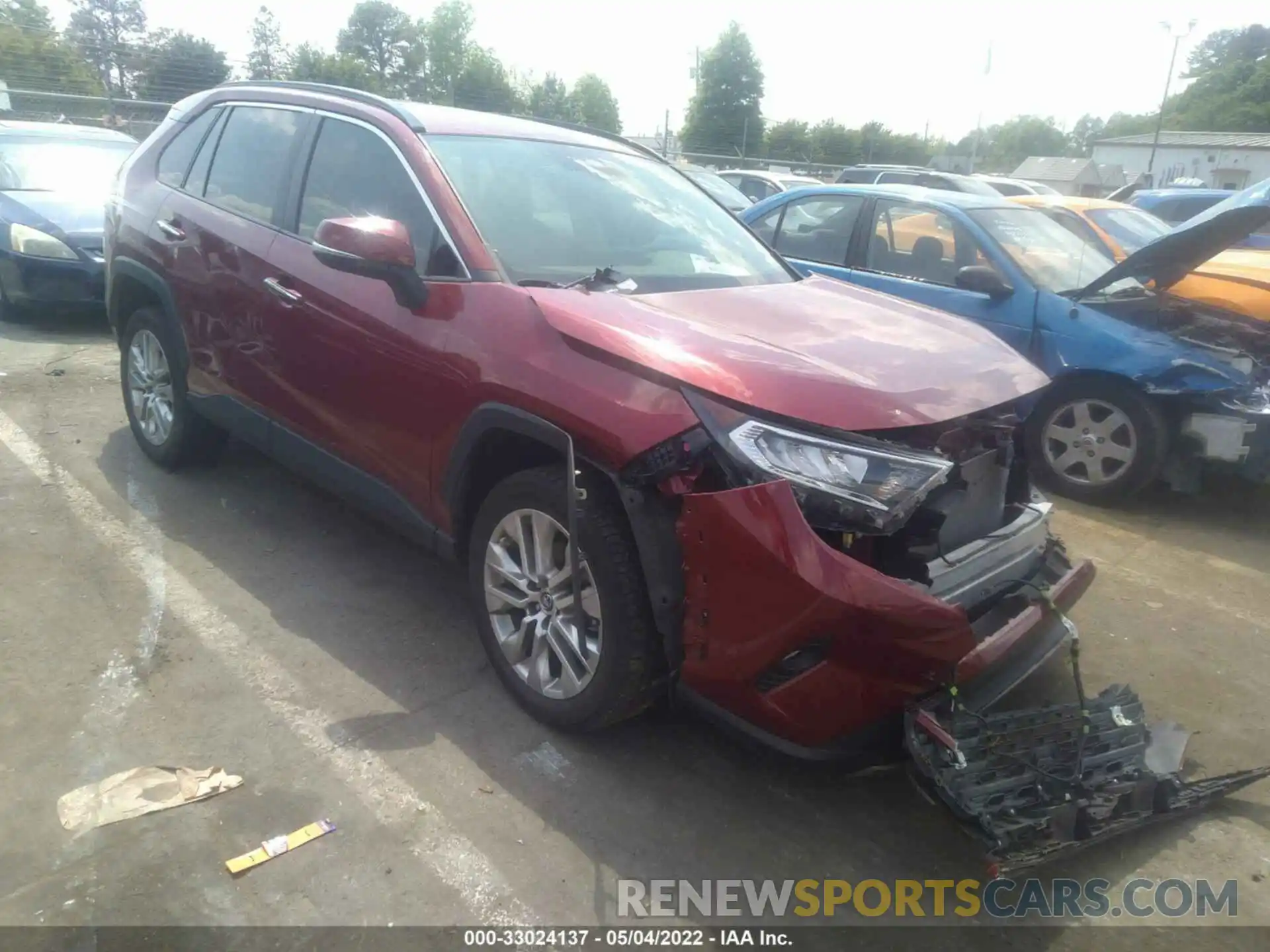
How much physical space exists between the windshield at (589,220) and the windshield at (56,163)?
6.40m

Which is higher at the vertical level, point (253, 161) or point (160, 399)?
point (253, 161)

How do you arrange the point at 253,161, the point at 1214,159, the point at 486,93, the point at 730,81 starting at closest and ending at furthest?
the point at 253,161, the point at 486,93, the point at 1214,159, the point at 730,81

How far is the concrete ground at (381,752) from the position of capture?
2436 millimetres

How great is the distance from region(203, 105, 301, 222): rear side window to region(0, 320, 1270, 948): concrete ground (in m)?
1.47

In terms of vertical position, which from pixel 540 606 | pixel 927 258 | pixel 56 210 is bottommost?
pixel 540 606

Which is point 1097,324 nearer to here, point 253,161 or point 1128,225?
point 1128,225

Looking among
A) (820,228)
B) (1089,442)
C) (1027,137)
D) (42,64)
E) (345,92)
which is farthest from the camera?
(1027,137)

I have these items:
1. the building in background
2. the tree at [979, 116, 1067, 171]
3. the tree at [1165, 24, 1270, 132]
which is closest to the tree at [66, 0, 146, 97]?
the building in background

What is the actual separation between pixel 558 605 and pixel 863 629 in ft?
3.24

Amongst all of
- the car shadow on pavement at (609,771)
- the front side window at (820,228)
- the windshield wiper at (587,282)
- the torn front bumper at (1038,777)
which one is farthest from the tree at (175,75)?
the torn front bumper at (1038,777)

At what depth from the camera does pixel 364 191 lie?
139 inches

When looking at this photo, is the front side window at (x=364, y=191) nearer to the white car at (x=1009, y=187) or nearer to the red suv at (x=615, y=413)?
the red suv at (x=615, y=413)

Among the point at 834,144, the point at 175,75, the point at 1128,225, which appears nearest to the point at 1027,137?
the point at 834,144

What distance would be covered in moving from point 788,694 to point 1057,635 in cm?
99
